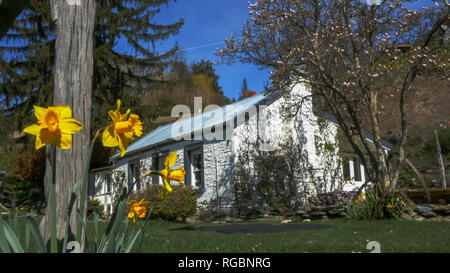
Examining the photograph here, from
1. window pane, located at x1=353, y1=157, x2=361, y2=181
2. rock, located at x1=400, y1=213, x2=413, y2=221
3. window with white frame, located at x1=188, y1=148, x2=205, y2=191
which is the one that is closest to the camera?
rock, located at x1=400, y1=213, x2=413, y2=221

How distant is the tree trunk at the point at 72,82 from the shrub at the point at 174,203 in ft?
33.2

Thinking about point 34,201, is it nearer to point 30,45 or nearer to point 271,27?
point 30,45

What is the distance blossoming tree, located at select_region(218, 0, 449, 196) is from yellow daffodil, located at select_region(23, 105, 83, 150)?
30.5 feet

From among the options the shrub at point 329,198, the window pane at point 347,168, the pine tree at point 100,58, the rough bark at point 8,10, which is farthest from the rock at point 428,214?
the pine tree at point 100,58

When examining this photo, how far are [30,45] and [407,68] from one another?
14.4 meters

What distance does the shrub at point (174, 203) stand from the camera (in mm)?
12578

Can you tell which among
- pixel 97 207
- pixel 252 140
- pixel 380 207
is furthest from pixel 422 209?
pixel 97 207

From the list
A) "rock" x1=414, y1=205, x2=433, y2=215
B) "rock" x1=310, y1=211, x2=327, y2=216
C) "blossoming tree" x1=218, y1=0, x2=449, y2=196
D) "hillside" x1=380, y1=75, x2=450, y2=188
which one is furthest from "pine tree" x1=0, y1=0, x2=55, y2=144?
"rock" x1=414, y1=205, x2=433, y2=215

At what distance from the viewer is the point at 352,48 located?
11305 millimetres

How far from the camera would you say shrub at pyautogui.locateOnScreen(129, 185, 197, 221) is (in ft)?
41.3

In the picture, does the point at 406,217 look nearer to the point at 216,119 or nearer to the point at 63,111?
the point at 216,119

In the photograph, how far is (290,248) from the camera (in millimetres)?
4863

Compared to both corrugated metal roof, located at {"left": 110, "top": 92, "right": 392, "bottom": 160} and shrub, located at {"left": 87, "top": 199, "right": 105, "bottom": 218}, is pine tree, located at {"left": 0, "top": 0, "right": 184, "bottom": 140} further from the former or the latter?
shrub, located at {"left": 87, "top": 199, "right": 105, "bottom": 218}
